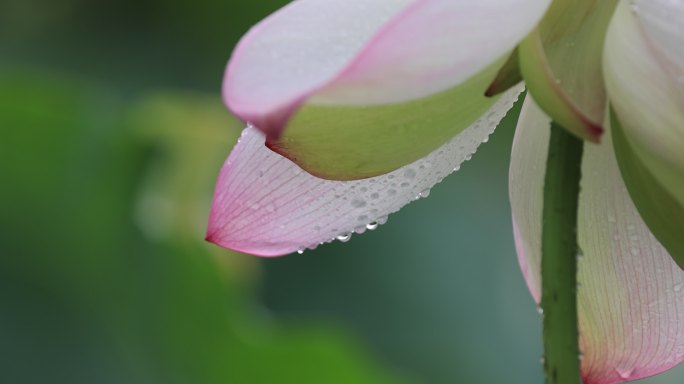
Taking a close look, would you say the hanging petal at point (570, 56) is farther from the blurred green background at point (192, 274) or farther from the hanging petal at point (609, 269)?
the blurred green background at point (192, 274)

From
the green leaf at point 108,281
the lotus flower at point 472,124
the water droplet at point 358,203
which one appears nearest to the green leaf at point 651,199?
the lotus flower at point 472,124

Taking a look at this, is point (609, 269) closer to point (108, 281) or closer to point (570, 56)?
point (570, 56)

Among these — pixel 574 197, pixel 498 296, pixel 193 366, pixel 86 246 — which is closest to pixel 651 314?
pixel 574 197

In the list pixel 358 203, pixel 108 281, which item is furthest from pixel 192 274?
pixel 358 203

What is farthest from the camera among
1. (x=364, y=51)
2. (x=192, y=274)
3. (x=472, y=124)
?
(x=192, y=274)

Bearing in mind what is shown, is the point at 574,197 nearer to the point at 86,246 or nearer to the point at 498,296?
the point at 86,246

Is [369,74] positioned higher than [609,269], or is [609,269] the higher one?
[369,74]

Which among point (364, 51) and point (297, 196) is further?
point (297, 196)
